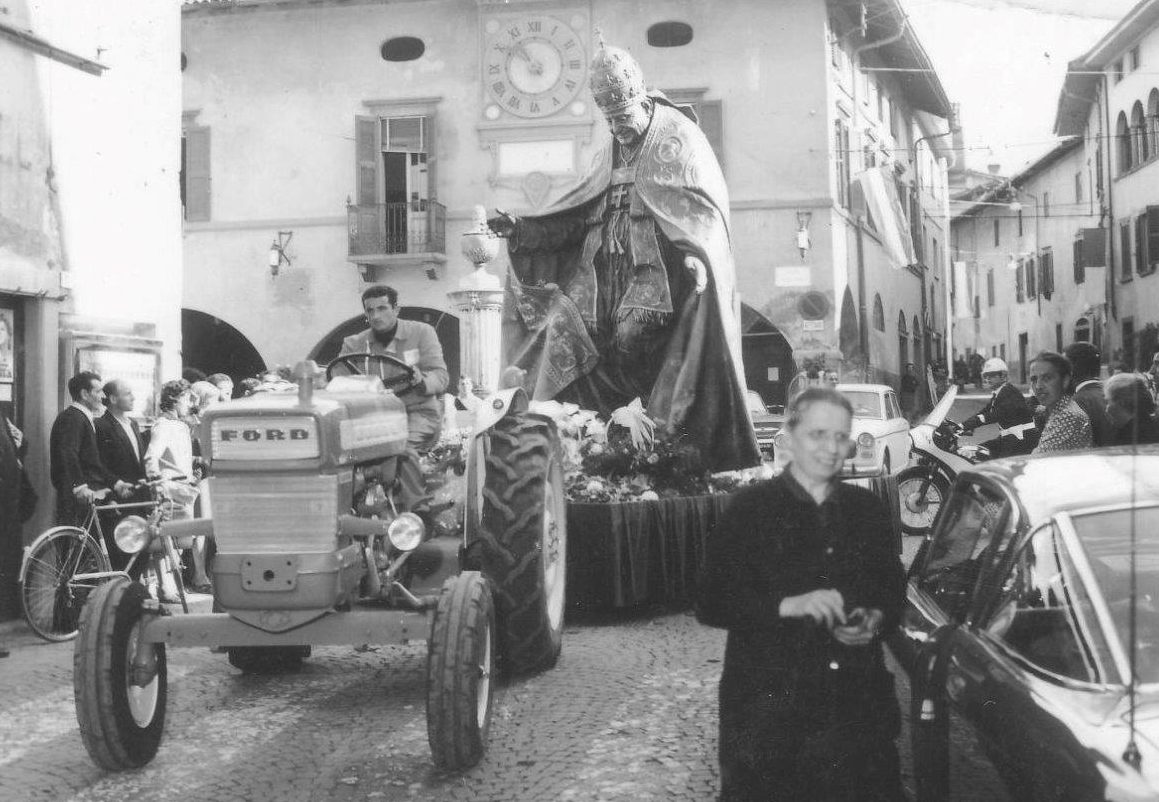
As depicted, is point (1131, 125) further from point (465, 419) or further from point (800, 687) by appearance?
point (800, 687)

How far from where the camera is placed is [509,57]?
22969 mm

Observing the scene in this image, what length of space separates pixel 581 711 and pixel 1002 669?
7.75 feet

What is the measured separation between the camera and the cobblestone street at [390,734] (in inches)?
171

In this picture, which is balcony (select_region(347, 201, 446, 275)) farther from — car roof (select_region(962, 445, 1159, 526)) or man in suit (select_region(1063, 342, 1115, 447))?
car roof (select_region(962, 445, 1159, 526))

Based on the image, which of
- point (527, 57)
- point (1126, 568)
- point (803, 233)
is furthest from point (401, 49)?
point (1126, 568)

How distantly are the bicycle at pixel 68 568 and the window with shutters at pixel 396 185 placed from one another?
15215mm

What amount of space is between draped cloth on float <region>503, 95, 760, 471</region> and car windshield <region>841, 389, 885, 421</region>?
809cm

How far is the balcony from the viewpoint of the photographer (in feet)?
75.4

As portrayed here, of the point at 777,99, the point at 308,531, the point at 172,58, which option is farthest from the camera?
the point at 777,99

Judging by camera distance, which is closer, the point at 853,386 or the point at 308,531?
the point at 308,531

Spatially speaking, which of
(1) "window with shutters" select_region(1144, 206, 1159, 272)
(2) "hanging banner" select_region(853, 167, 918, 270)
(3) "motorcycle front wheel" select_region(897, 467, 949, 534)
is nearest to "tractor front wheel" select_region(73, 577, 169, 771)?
(3) "motorcycle front wheel" select_region(897, 467, 949, 534)

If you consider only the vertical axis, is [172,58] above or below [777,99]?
below

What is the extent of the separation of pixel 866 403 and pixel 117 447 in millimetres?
9637

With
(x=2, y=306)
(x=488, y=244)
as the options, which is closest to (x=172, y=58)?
(x=2, y=306)
